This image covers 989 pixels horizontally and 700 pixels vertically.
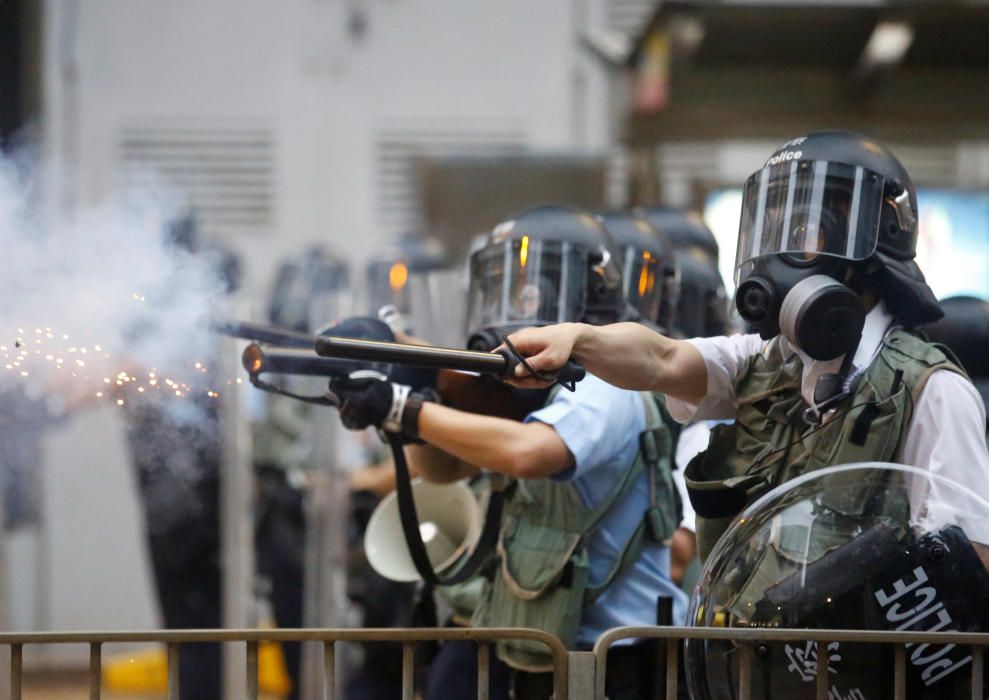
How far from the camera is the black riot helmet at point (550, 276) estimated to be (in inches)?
136

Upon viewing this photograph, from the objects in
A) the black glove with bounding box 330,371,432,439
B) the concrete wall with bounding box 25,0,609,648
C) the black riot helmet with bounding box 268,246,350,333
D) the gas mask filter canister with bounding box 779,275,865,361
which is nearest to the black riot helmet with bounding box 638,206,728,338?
the black glove with bounding box 330,371,432,439

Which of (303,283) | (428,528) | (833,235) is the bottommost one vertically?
(428,528)

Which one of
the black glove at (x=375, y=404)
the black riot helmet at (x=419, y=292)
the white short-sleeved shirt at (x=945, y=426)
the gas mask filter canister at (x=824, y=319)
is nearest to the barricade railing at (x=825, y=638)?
the white short-sleeved shirt at (x=945, y=426)

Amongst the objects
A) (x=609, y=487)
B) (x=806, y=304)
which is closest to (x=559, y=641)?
(x=806, y=304)

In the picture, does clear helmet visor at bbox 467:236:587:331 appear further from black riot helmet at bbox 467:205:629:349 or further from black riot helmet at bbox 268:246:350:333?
black riot helmet at bbox 268:246:350:333

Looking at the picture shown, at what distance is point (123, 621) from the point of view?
8.45 m

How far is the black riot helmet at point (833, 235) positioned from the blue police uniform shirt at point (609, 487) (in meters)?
0.62

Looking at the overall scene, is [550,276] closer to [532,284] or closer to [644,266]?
[532,284]

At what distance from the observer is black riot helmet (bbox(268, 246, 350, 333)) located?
23.0 feet

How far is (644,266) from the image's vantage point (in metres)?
3.90

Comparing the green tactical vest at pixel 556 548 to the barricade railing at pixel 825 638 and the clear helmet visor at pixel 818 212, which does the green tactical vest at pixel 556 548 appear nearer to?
the clear helmet visor at pixel 818 212

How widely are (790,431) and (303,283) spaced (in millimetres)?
5282

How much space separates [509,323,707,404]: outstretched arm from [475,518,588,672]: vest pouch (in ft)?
1.85

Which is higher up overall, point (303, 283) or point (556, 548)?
point (303, 283)
